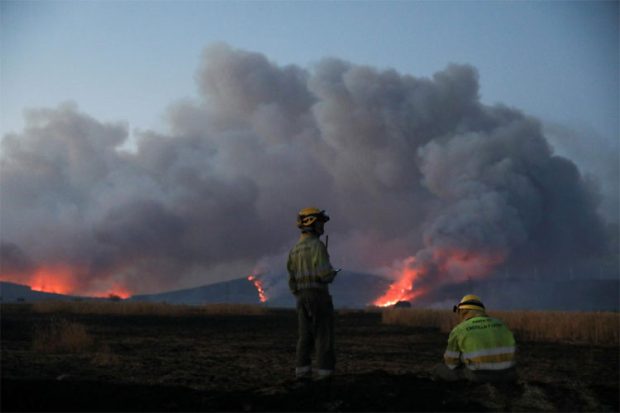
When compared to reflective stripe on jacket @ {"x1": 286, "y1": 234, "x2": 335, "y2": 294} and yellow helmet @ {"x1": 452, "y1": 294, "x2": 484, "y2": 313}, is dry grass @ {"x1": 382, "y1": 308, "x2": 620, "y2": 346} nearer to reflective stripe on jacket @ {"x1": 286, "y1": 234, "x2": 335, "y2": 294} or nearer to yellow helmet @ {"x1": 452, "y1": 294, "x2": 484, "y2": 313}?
yellow helmet @ {"x1": 452, "y1": 294, "x2": 484, "y2": 313}

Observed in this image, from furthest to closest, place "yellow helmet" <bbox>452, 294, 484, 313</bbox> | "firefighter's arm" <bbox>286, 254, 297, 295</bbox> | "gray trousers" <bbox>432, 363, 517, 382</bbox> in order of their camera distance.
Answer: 1. "firefighter's arm" <bbox>286, 254, 297, 295</bbox>
2. "yellow helmet" <bbox>452, 294, 484, 313</bbox>
3. "gray trousers" <bbox>432, 363, 517, 382</bbox>

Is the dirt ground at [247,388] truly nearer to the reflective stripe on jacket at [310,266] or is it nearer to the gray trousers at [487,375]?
the gray trousers at [487,375]

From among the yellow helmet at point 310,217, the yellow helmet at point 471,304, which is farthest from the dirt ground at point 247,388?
the yellow helmet at point 310,217

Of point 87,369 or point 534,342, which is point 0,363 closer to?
point 87,369

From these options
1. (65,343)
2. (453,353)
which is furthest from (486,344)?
(65,343)

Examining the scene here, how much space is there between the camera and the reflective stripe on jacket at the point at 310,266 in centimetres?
859

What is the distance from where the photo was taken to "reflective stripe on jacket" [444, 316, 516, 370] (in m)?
8.17

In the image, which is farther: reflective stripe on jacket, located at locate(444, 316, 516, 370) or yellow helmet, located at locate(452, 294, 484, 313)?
yellow helmet, located at locate(452, 294, 484, 313)

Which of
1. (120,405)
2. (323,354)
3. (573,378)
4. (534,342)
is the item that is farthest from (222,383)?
(534,342)

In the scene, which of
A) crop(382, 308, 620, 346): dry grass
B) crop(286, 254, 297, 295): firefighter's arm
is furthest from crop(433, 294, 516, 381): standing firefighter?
crop(382, 308, 620, 346): dry grass

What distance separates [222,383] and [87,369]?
2.19 metres

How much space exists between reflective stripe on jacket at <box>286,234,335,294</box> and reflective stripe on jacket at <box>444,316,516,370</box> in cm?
188

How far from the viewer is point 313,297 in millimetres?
8641

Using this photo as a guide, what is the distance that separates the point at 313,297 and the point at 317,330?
46cm
